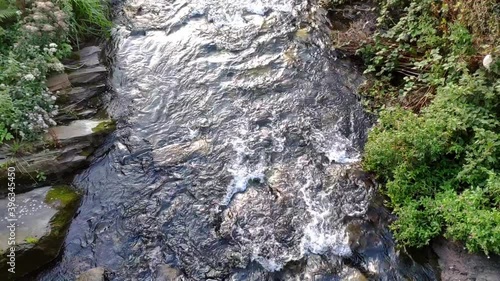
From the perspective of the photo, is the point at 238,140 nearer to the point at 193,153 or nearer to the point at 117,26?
the point at 193,153

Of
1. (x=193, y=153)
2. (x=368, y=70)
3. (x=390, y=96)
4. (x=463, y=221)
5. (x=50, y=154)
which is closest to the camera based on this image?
(x=463, y=221)

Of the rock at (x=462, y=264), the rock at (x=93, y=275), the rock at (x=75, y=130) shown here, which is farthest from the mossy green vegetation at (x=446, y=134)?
the rock at (x=75, y=130)

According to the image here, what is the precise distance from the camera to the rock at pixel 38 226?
481cm

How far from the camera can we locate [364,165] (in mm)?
5812

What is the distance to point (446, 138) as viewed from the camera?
16.6 ft

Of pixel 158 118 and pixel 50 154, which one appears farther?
pixel 158 118

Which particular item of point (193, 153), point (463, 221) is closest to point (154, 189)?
point (193, 153)

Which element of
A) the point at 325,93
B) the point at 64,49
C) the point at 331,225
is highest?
the point at 64,49

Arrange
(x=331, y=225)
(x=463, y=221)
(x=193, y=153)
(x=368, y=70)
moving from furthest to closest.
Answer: (x=368, y=70)
(x=193, y=153)
(x=331, y=225)
(x=463, y=221)

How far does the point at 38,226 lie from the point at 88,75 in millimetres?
3138

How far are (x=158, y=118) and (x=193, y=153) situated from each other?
1030 mm

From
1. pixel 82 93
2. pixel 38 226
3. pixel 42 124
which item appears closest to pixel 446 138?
pixel 38 226

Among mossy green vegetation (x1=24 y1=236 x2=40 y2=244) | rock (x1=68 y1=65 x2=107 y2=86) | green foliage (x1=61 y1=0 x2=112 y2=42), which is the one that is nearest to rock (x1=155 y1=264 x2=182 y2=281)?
mossy green vegetation (x1=24 y1=236 x2=40 y2=244)

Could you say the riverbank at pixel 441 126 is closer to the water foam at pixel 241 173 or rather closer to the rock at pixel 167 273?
the water foam at pixel 241 173
